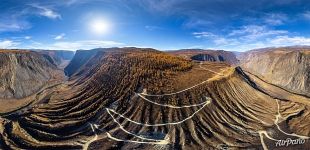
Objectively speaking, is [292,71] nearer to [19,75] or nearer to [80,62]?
[19,75]

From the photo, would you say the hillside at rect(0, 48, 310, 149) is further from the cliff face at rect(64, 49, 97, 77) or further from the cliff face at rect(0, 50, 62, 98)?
the cliff face at rect(64, 49, 97, 77)

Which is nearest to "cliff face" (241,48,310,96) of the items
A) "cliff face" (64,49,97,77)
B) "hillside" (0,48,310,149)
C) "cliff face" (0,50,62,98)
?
"hillside" (0,48,310,149)

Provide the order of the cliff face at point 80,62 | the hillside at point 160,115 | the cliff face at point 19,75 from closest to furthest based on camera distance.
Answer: the hillside at point 160,115 < the cliff face at point 19,75 < the cliff face at point 80,62

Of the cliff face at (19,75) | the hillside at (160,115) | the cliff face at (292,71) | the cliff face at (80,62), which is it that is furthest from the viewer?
the cliff face at (80,62)

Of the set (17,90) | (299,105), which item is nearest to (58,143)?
(299,105)

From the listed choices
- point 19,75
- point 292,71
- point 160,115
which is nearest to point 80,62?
point 19,75

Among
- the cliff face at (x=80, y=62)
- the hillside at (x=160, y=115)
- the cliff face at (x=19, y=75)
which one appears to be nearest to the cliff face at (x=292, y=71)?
the hillside at (x=160, y=115)

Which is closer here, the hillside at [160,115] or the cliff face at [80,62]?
the hillside at [160,115]

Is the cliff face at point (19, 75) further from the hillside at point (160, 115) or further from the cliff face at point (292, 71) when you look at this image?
the cliff face at point (292, 71)
